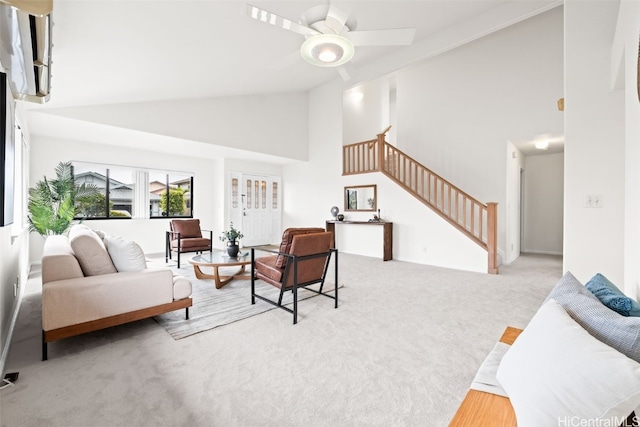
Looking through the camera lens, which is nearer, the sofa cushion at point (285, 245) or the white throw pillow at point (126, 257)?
the white throw pillow at point (126, 257)

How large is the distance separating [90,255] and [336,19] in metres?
2.90

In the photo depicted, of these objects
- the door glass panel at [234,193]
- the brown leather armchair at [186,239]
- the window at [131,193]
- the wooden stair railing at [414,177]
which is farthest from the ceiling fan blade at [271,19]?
the door glass panel at [234,193]

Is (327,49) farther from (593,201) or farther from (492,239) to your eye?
(492,239)

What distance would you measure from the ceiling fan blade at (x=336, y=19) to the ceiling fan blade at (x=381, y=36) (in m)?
0.13

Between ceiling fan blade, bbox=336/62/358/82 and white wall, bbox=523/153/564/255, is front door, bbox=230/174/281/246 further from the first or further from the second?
white wall, bbox=523/153/564/255

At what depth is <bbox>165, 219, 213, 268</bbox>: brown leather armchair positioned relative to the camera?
531 cm

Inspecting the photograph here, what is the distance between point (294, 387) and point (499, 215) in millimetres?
5658

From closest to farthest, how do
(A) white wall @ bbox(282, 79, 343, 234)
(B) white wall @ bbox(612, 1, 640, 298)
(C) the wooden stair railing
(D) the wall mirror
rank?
(B) white wall @ bbox(612, 1, 640, 298)
(C) the wooden stair railing
(D) the wall mirror
(A) white wall @ bbox(282, 79, 343, 234)

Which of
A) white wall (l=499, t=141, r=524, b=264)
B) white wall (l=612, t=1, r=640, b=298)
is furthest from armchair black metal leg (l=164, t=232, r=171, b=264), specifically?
white wall (l=499, t=141, r=524, b=264)

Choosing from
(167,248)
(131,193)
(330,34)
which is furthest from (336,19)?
(131,193)

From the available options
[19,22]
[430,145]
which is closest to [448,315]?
[19,22]

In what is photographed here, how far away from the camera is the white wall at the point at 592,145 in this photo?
255 centimetres

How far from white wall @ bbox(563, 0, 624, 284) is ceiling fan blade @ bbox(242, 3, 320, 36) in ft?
8.08

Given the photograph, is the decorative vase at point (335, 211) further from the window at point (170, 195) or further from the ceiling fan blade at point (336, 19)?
the ceiling fan blade at point (336, 19)
